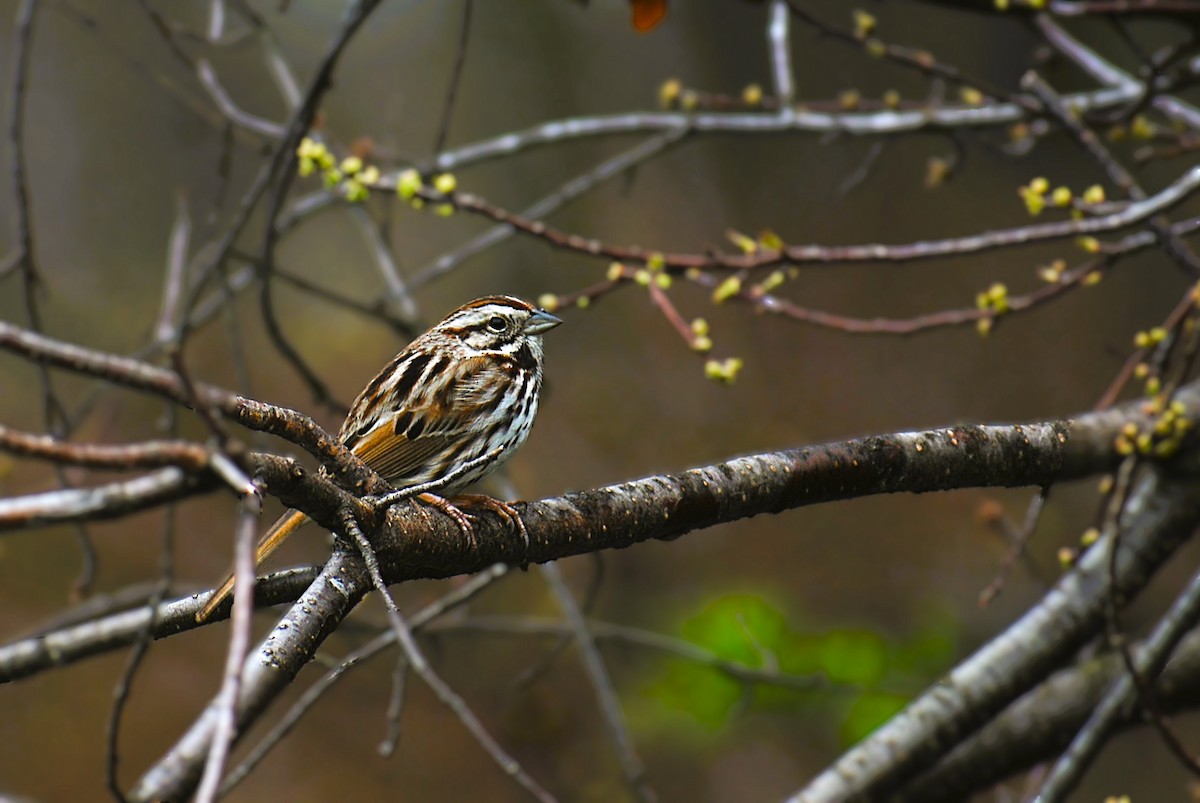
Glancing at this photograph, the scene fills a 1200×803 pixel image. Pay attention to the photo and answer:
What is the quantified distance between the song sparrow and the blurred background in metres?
2.37

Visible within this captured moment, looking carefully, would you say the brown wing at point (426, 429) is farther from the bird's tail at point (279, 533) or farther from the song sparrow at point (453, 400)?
the bird's tail at point (279, 533)

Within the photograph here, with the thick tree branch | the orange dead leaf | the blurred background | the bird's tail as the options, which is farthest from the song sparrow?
the blurred background

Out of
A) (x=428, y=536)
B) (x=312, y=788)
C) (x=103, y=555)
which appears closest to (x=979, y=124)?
(x=428, y=536)

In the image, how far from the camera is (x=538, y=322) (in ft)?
10.2

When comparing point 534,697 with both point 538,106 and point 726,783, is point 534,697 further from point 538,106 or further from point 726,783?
point 538,106

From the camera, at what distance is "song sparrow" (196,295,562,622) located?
107 inches

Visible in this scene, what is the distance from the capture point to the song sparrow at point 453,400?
2.73 meters

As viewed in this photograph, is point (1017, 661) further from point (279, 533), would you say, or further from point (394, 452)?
point (279, 533)

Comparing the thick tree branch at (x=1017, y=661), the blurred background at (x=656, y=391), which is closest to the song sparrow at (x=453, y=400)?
the thick tree branch at (x=1017, y=661)

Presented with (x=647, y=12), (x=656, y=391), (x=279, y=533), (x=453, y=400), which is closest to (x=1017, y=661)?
(x=453, y=400)

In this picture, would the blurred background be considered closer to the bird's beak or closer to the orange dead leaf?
the bird's beak

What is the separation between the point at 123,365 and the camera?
92 centimetres

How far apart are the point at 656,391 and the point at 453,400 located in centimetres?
371

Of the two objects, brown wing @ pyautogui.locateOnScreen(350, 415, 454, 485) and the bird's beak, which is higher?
the bird's beak
